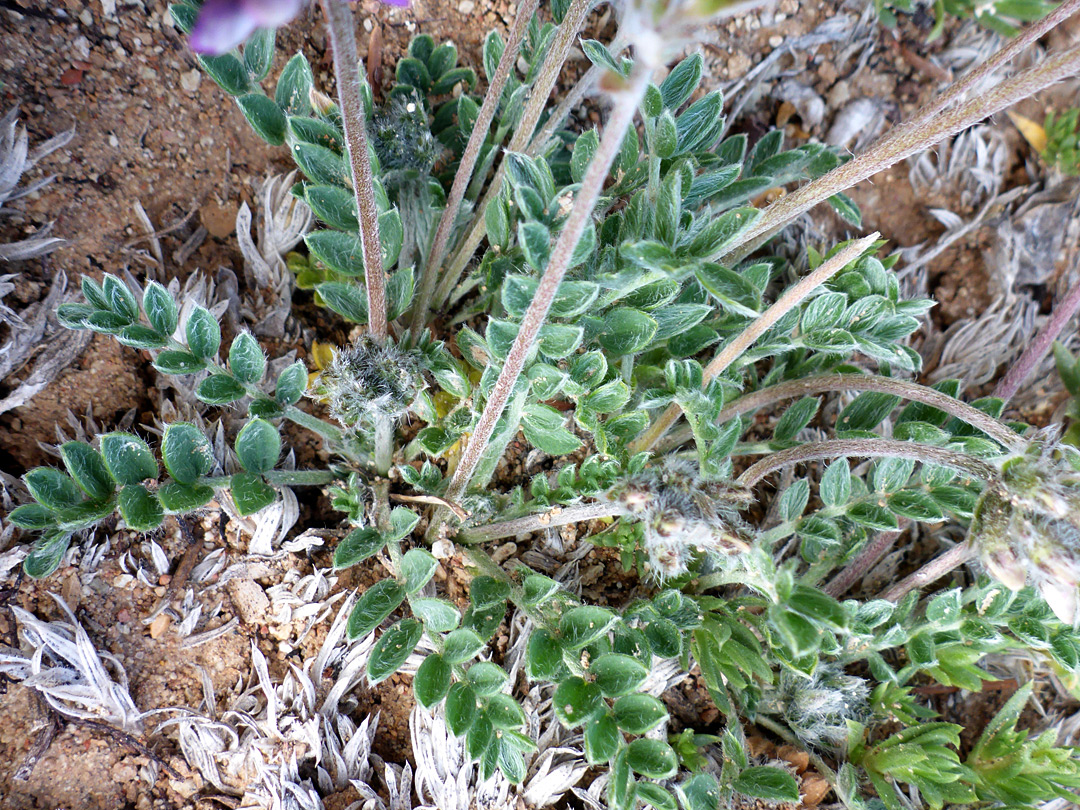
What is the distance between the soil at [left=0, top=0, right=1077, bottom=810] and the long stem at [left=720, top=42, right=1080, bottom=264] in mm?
1304

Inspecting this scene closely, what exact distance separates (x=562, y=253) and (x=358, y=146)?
53cm

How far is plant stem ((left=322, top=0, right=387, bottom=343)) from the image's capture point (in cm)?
130

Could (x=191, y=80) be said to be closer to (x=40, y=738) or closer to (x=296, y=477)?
(x=296, y=477)

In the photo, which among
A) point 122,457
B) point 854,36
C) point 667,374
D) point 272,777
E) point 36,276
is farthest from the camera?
point 854,36

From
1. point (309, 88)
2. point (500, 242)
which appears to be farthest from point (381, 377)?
point (309, 88)

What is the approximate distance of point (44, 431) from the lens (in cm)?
228

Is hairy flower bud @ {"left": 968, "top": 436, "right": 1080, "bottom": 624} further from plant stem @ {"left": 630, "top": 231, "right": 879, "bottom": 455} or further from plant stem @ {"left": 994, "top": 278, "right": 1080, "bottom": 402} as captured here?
plant stem @ {"left": 994, "top": 278, "right": 1080, "bottom": 402}

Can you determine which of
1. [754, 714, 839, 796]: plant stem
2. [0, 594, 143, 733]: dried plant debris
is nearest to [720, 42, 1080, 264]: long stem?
[754, 714, 839, 796]: plant stem

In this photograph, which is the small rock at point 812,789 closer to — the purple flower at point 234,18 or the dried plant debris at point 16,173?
the purple flower at point 234,18

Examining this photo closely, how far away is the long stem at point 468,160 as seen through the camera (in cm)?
192

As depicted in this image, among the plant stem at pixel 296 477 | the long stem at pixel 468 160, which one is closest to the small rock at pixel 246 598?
the plant stem at pixel 296 477

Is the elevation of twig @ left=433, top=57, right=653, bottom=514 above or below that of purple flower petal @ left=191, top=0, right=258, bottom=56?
below

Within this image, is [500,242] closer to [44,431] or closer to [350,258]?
[350,258]

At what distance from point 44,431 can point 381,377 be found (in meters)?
1.08
